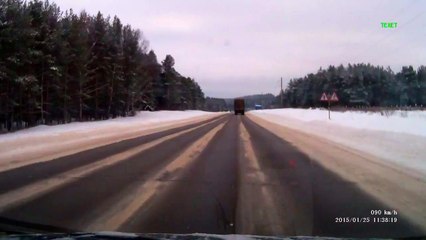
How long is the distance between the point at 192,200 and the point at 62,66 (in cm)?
3949

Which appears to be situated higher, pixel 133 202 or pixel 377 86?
pixel 377 86

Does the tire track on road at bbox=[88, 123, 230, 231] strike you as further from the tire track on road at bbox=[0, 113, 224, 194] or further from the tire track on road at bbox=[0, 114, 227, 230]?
the tire track on road at bbox=[0, 113, 224, 194]

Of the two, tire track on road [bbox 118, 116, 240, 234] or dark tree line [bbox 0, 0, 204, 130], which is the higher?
dark tree line [bbox 0, 0, 204, 130]

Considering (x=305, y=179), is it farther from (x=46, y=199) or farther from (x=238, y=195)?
(x=46, y=199)

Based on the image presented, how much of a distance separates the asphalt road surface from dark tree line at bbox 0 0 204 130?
78.4ft

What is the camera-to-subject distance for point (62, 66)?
147 ft

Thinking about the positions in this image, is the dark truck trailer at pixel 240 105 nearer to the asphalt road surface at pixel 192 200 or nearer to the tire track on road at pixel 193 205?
the asphalt road surface at pixel 192 200

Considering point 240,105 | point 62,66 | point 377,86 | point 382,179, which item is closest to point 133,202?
point 382,179

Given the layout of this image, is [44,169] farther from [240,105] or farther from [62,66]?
[240,105]

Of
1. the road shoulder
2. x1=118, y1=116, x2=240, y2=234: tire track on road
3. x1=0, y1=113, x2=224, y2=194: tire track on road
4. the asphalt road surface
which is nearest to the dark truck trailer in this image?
the road shoulder

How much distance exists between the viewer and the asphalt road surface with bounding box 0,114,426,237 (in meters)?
6.37

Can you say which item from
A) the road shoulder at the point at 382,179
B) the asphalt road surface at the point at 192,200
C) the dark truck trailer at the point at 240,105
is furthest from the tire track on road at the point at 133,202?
the dark truck trailer at the point at 240,105

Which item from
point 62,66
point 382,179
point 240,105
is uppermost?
point 62,66

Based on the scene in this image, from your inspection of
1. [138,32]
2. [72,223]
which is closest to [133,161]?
[72,223]
